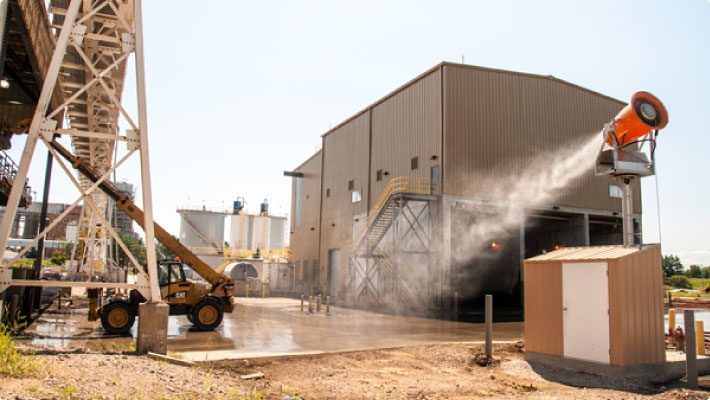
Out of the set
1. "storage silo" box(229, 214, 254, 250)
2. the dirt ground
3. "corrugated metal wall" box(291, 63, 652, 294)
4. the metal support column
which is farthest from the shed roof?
"storage silo" box(229, 214, 254, 250)

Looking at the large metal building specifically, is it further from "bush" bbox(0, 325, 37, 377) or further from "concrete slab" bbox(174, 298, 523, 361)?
"bush" bbox(0, 325, 37, 377)

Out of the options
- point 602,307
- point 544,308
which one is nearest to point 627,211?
point 602,307

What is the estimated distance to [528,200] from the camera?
1193 inches

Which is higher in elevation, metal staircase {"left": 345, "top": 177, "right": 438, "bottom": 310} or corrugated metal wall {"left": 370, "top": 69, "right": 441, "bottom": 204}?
corrugated metal wall {"left": 370, "top": 69, "right": 441, "bottom": 204}

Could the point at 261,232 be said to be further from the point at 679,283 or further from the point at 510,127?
the point at 679,283

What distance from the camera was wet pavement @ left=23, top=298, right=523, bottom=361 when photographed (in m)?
12.9

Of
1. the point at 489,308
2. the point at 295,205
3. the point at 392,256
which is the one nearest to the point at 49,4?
the point at 489,308

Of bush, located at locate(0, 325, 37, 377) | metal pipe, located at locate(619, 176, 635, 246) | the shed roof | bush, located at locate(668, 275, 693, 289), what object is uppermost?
metal pipe, located at locate(619, 176, 635, 246)

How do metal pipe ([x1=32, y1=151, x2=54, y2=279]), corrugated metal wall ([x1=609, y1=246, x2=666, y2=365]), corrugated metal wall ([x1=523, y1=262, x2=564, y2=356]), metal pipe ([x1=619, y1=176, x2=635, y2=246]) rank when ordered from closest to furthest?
corrugated metal wall ([x1=609, y1=246, x2=666, y2=365]) → corrugated metal wall ([x1=523, y1=262, x2=564, y2=356]) → metal pipe ([x1=619, y1=176, x2=635, y2=246]) → metal pipe ([x1=32, y1=151, x2=54, y2=279])

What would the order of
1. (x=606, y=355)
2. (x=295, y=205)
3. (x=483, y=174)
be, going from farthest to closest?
1. (x=295, y=205)
2. (x=483, y=174)
3. (x=606, y=355)

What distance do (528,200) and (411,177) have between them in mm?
6860

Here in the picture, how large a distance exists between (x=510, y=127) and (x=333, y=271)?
17.4 meters

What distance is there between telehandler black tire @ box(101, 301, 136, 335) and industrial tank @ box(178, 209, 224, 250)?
167 feet

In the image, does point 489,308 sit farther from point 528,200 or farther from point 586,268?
point 528,200
